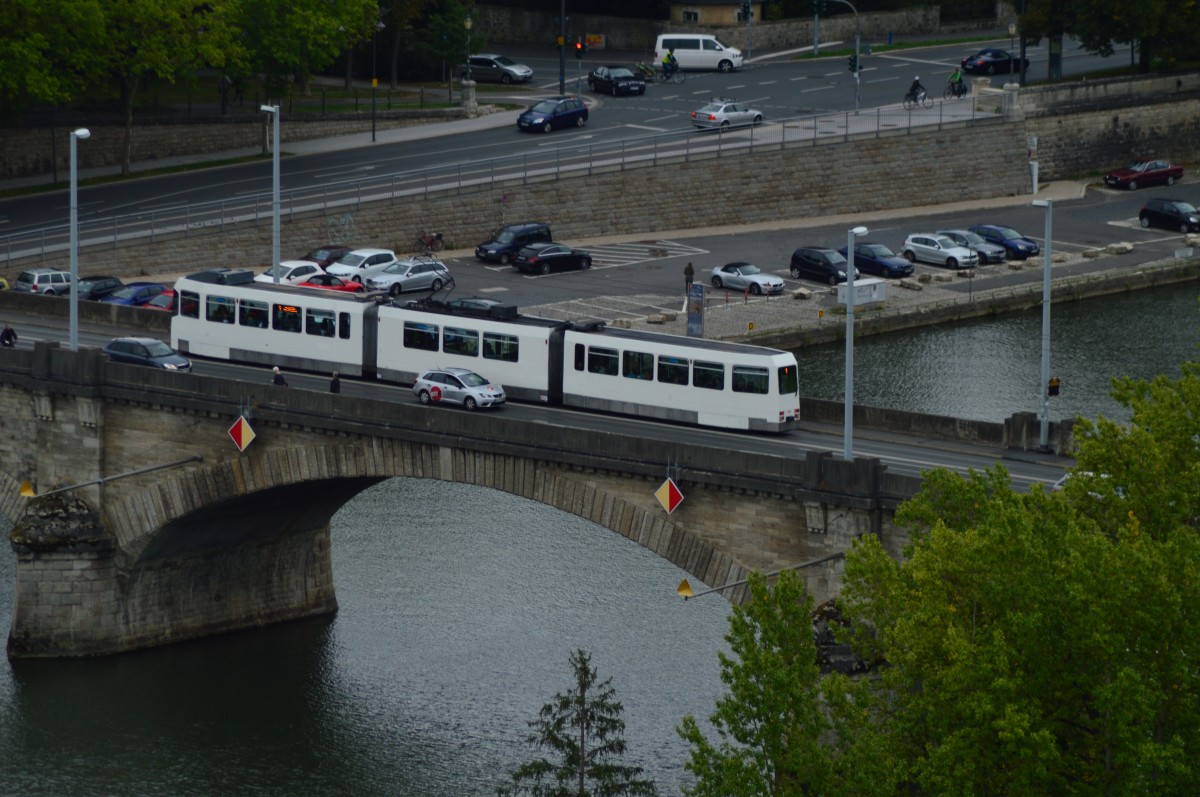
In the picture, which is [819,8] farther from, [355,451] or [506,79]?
[355,451]

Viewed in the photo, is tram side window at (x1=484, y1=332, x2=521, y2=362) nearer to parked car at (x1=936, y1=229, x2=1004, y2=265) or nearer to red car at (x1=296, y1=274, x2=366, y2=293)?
red car at (x1=296, y1=274, x2=366, y2=293)

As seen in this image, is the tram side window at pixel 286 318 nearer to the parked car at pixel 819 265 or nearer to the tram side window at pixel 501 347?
the tram side window at pixel 501 347

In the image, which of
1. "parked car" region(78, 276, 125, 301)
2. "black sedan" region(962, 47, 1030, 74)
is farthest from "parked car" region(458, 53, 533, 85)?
"parked car" region(78, 276, 125, 301)

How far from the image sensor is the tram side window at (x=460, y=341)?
60.2 meters

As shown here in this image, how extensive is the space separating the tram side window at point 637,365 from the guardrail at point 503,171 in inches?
1572

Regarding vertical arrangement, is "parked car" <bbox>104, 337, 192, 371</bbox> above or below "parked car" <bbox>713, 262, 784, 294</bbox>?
above

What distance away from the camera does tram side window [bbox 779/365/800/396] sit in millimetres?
54562

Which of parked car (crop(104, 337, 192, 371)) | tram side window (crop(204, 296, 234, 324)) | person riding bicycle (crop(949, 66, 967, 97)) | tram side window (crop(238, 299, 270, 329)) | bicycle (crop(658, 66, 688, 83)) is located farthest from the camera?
bicycle (crop(658, 66, 688, 83))

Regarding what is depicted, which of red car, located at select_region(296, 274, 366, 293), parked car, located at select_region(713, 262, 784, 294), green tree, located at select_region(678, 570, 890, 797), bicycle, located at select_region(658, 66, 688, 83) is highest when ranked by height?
bicycle, located at select_region(658, 66, 688, 83)

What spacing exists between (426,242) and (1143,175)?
139 ft

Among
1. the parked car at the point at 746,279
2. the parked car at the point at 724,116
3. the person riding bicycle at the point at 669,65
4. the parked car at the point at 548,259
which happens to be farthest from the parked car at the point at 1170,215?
the parked car at the point at 548,259

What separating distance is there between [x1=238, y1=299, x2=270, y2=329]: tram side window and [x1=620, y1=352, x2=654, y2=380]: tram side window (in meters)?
12.6

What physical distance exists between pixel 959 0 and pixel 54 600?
99.7 metres

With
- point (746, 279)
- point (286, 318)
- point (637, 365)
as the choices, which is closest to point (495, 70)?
point (746, 279)
